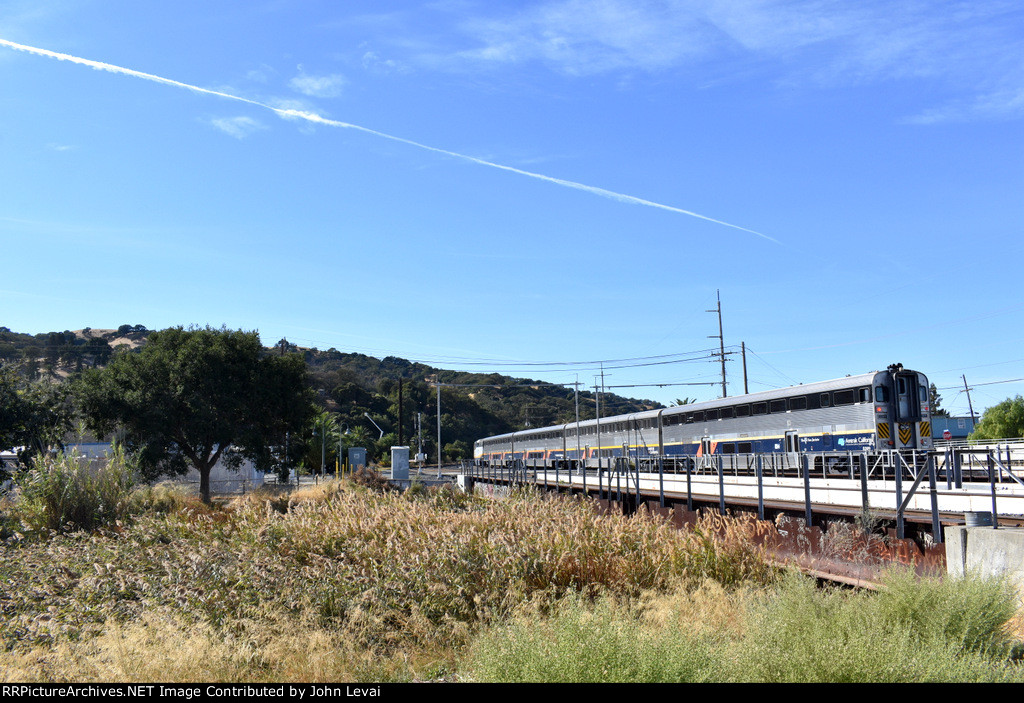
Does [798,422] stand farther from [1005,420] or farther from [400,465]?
[1005,420]

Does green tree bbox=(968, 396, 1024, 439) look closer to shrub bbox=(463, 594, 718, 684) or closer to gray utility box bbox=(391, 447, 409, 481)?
gray utility box bbox=(391, 447, 409, 481)

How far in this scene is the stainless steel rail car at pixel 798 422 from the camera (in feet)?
88.6

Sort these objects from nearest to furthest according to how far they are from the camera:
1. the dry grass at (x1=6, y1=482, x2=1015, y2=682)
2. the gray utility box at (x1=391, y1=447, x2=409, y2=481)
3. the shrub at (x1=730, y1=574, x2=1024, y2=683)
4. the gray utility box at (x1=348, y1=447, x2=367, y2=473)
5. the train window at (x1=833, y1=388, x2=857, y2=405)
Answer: the shrub at (x1=730, y1=574, x2=1024, y2=683)
the dry grass at (x1=6, y1=482, x2=1015, y2=682)
the train window at (x1=833, y1=388, x2=857, y2=405)
the gray utility box at (x1=391, y1=447, x2=409, y2=481)
the gray utility box at (x1=348, y1=447, x2=367, y2=473)

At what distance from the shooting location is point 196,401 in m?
36.0

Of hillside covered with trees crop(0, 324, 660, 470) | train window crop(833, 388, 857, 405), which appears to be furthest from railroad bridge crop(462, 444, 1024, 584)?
hillside covered with trees crop(0, 324, 660, 470)

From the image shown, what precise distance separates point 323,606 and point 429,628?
1.23 metres

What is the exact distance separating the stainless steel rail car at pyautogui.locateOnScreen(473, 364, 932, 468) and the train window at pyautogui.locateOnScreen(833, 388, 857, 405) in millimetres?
18

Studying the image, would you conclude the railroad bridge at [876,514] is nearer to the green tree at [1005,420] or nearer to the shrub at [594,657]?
the shrub at [594,657]

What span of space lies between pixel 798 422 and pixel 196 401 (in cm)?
2696

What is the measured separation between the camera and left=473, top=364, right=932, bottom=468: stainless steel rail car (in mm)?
27000

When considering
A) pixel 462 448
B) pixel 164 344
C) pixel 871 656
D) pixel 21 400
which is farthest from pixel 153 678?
pixel 462 448

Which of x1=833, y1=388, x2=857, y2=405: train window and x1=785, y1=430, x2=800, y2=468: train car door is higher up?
x1=833, y1=388, x2=857, y2=405: train window

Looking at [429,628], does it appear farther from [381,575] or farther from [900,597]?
[900,597]

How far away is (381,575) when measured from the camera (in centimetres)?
921
